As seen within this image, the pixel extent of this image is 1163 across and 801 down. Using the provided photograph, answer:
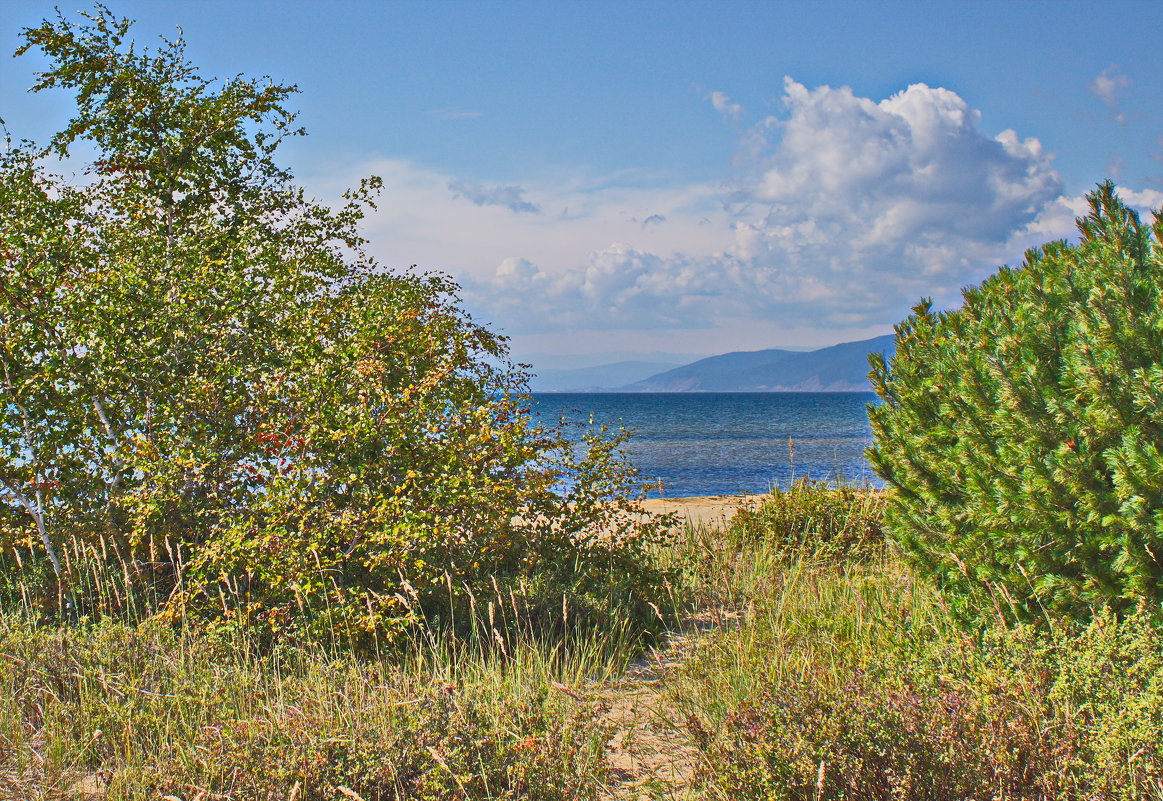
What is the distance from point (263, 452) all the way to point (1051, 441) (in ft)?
16.1

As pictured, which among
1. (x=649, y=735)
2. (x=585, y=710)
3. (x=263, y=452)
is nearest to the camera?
(x=585, y=710)

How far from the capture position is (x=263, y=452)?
6254 millimetres

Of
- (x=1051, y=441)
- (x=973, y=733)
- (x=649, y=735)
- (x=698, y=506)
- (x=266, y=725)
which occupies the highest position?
(x=1051, y=441)

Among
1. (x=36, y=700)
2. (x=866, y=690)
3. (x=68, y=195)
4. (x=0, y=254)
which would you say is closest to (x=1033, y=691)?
(x=866, y=690)

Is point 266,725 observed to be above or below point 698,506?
above

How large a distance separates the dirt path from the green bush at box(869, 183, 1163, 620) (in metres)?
1.74

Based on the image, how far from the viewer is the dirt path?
4.06m

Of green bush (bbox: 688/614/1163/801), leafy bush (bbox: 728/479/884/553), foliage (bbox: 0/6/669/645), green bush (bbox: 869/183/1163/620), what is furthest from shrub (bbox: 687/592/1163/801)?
leafy bush (bbox: 728/479/884/553)

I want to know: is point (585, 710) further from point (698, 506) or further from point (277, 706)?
point (698, 506)

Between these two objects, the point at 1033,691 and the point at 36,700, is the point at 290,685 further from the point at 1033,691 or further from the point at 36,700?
the point at 1033,691

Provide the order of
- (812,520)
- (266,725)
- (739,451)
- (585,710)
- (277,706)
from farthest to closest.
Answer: (739,451)
(812,520)
(277,706)
(585,710)
(266,725)

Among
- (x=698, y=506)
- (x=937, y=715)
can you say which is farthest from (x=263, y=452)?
(x=698, y=506)

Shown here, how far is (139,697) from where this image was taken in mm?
4852

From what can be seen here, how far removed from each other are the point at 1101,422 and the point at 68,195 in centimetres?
857
